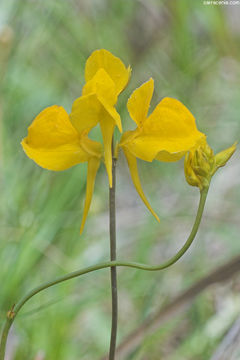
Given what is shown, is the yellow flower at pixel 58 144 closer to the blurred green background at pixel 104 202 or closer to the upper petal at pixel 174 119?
the upper petal at pixel 174 119

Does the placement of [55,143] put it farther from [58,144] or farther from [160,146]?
[160,146]

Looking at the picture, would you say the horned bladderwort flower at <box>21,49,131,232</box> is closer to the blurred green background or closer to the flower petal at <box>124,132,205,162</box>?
the flower petal at <box>124,132,205,162</box>

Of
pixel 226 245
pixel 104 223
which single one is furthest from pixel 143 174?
pixel 226 245

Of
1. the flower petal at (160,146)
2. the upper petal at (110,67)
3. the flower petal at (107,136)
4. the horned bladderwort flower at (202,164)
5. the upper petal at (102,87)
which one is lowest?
the horned bladderwort flower at (202,164)

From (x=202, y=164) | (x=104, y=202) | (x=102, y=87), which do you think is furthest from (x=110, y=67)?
(x=104, y=202)

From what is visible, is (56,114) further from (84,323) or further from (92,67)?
(84,323)

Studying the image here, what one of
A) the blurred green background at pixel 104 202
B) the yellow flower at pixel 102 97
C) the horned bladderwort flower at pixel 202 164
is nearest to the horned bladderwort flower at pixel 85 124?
the yellow flower at pixel 102 97
